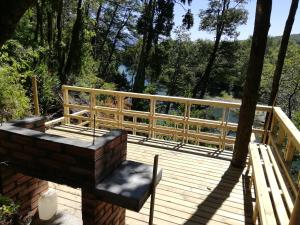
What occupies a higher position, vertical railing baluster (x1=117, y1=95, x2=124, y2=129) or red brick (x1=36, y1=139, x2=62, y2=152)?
red brick (x1=36, y1=139, x2=62, y2=152)

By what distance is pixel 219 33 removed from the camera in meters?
15.3

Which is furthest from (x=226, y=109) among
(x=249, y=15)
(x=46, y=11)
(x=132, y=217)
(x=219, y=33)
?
(x=249, y=15)

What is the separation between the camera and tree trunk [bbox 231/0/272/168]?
3695 millimetres

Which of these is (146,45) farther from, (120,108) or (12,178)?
(12,178)

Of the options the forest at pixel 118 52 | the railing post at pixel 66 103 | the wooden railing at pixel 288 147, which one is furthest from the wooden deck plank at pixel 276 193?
the forest at pixel 118 52

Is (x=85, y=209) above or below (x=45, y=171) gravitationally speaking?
below

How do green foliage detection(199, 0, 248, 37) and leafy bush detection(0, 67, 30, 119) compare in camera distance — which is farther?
green foliage detection(199, 0, 248, 37)

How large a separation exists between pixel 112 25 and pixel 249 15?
940cm

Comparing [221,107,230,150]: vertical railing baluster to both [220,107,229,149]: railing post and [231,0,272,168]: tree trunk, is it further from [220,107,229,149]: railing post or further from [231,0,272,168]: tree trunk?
[231,0,272,168]: tree trunk

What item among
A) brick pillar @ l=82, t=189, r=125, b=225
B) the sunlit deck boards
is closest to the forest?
the sunlit deck boards

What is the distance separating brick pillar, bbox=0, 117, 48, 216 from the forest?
276 cm

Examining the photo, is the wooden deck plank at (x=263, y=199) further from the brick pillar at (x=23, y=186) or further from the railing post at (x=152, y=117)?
the railing post at (x=152, y=117)

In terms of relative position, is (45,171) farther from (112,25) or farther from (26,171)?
(112,25)

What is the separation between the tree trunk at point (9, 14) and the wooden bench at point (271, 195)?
87.4 inches
